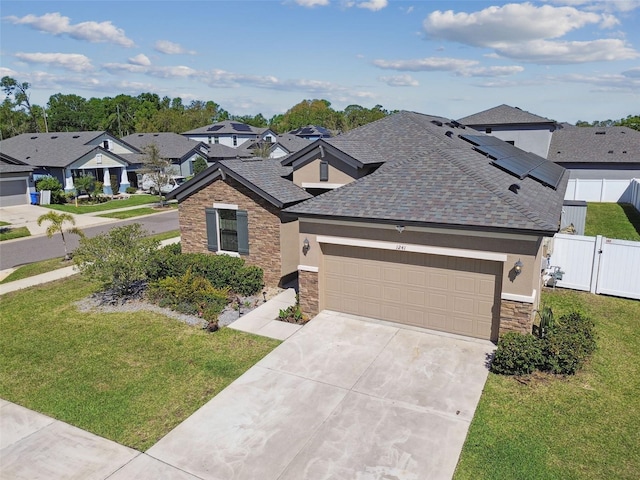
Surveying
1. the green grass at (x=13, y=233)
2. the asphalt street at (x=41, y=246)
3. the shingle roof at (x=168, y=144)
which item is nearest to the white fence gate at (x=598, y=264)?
the asphalt street at (x=41, y=246)

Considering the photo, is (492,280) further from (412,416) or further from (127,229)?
(127,229)

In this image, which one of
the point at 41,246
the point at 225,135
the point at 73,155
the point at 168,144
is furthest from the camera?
the point at 225,135

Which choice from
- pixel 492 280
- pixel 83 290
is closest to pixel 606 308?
pixel 492 280

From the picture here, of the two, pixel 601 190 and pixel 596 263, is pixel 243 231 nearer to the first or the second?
pixel 596 263

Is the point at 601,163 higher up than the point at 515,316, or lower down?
higher up

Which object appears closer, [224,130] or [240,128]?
[224,130]

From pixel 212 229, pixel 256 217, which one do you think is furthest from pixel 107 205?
pixel 256 217

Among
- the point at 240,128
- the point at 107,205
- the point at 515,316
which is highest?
the point at 240,128

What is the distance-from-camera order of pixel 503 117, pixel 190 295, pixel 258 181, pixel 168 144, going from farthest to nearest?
pixel 168 144 → pixel 503 117 → pixel 258 181 → pixel 190 295
